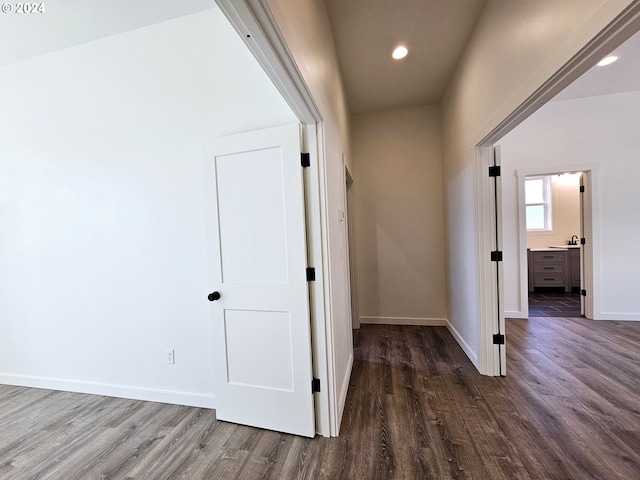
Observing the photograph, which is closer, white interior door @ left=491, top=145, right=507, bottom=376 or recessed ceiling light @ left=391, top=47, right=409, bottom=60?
white interior door @ left=491, top=145, right=507, bottom=376

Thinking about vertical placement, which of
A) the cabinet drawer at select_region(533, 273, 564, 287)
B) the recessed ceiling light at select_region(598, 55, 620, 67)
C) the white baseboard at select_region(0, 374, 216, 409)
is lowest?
the white baseboard at select_region(0, 374, 216, 409)

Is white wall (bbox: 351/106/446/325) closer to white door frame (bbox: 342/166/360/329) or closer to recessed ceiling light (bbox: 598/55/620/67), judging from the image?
white door frame (bbox: 342/166/360/329)

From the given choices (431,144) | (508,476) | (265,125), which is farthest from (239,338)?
(431,144)

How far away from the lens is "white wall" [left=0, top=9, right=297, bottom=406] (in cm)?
196

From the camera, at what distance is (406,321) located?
365 cm

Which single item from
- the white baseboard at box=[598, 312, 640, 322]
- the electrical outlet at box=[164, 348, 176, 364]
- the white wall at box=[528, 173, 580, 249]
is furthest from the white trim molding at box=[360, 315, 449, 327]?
the white wall at box=[528, 173, 580, 249]

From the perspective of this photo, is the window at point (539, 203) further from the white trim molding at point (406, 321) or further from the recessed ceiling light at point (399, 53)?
the recessed ceiling light at point (399, 53)

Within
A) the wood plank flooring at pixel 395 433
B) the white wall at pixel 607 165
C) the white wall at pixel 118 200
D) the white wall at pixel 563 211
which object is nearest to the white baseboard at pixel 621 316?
the white wall at pixel 607 165

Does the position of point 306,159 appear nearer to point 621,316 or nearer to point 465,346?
point 465,346

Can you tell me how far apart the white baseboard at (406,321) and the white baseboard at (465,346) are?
150mm

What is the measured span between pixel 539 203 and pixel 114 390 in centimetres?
765

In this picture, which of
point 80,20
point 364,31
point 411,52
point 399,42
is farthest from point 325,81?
point 80,20

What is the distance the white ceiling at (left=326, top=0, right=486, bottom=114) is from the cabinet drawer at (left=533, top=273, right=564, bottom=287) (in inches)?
171

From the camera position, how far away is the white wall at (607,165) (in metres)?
3.45
